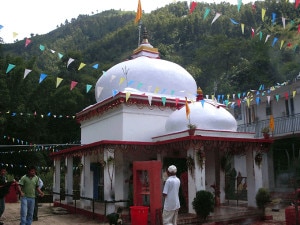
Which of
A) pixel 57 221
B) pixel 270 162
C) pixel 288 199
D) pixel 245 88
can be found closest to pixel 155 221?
pixel 57 221

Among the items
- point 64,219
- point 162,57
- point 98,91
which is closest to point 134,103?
point 98,91

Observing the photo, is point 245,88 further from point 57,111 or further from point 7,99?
point 7,99

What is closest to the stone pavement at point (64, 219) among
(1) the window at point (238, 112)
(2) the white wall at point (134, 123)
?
(2) the white wall at point (134, 123)

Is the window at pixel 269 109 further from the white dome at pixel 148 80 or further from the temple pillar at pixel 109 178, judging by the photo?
the temple pillar at pixel 109 178

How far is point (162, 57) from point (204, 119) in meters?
45.8

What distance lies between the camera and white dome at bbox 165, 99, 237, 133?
1348cm

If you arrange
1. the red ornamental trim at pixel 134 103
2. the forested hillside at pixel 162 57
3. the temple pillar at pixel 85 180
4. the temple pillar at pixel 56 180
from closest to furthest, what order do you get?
the temple pillar at pixel 85 180, the red ornamental trim at pixel 134 103, the temple pillar at pixel 56 180, the forested hillside at pixel 162 57

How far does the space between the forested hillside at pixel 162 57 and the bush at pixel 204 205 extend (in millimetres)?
5512

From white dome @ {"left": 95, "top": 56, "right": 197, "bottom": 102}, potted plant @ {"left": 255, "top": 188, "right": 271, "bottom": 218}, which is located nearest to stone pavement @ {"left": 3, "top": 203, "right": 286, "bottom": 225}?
potted plant @ {"left": 255, "top": 188, "right": 271, "bottom": 218}

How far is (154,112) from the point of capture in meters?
16.2

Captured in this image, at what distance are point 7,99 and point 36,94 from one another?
4.88 meters

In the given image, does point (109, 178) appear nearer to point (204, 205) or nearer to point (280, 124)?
point (204, 205)

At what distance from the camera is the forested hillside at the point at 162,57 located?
1173 inches

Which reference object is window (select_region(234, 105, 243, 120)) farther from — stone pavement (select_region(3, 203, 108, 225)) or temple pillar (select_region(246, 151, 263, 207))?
stone pavement (select_region(3, 203, 108, 225))
